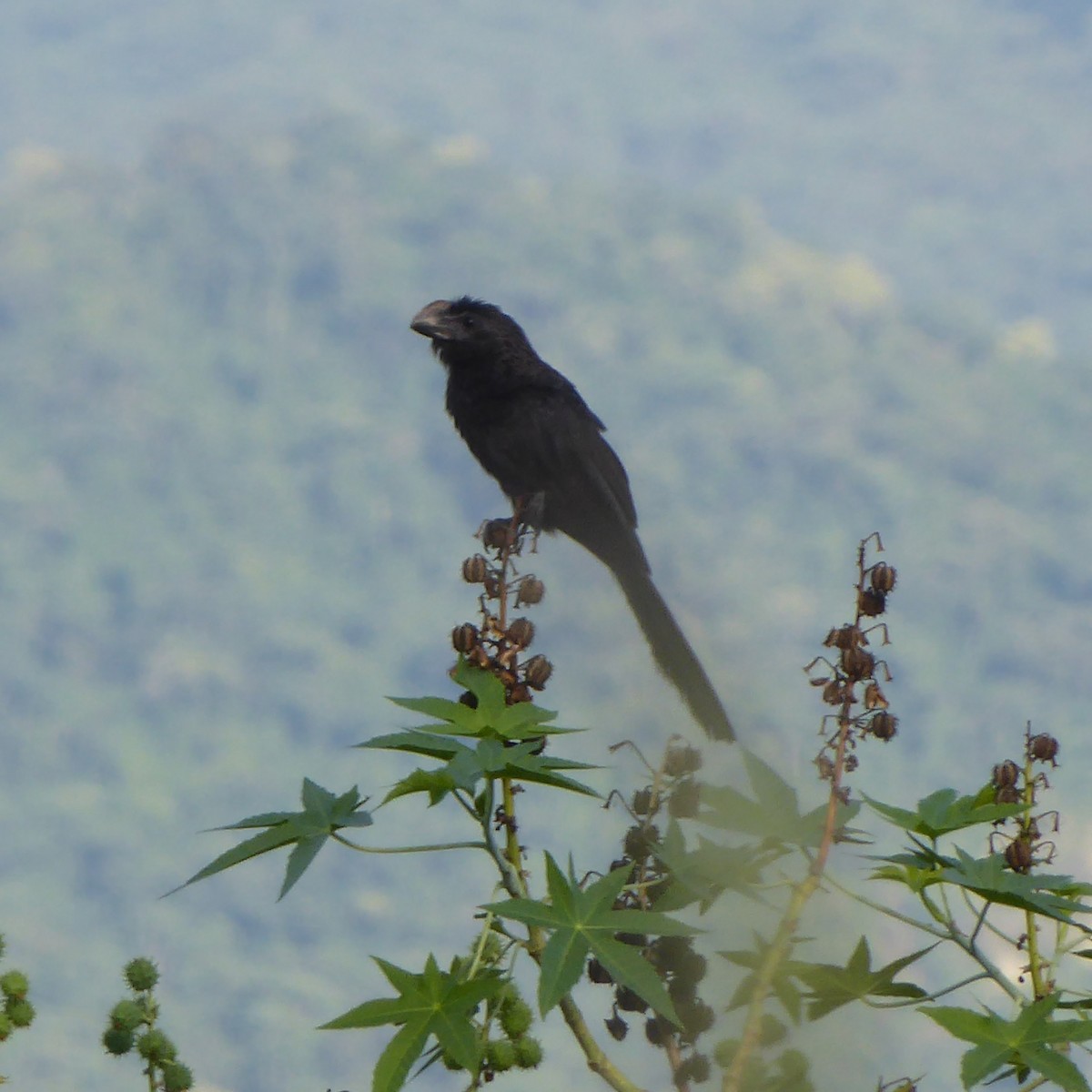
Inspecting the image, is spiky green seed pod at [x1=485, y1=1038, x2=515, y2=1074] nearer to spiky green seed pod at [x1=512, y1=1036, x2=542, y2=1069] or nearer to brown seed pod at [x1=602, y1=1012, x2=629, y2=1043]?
spiky green seed pod at [x1=512, y1=1036, x2=542, y2=1069]

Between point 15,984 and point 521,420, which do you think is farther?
point 521,420

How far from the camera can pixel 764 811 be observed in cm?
53

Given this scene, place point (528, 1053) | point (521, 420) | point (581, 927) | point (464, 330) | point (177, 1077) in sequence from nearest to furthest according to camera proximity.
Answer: point (581, 927) → point (528, 1053) → point (177, 1077) → point (521, 420) → point (464, 330)

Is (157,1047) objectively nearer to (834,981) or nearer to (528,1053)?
(528,1053)

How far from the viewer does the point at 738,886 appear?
467 millimetres

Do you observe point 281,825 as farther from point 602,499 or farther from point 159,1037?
point 602,499

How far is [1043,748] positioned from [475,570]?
66 centimetres

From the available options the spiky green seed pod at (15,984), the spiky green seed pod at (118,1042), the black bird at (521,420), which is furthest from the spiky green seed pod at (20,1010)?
the black bird at (521,420)

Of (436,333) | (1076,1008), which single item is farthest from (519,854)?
(436,333)

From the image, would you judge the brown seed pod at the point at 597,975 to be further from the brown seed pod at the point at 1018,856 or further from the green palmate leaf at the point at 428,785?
the brown seed pod at the point at 1018,856

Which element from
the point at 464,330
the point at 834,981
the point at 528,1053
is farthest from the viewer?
the point at 464,330

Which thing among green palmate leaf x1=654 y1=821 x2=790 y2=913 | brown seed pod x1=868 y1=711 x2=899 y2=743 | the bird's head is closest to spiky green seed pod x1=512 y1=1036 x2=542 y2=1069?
green palmate leaf x1=654 y1=821 x2=790 y2=913

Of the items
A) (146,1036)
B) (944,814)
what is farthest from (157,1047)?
(944,814)

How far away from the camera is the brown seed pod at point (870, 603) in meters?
1.03
